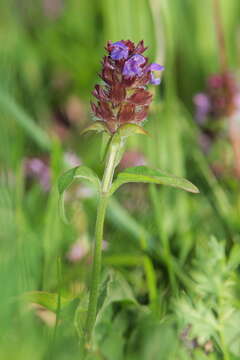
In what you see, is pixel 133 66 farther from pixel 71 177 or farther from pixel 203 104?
pixel 203 104

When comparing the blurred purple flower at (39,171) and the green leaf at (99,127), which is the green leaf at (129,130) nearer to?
the green leaf at (99,127)

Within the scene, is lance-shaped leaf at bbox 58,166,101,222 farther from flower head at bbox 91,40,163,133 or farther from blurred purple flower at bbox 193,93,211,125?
blurred purple flower at bbox 193,93,211,125

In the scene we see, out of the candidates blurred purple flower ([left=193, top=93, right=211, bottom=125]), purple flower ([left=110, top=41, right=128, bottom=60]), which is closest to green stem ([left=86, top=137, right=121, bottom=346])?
purple flower ([left=110, top=41, right=128, bottom=60])

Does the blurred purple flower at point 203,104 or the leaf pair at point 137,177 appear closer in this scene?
the leaf pair at point 137,177

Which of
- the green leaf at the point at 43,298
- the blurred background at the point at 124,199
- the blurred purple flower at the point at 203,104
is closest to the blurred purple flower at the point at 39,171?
the blurred background at the point at 124,199

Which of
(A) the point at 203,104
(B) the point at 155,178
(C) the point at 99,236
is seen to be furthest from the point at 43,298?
(A) the point at 203,104

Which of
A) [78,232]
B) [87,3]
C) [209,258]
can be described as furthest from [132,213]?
[87,3]

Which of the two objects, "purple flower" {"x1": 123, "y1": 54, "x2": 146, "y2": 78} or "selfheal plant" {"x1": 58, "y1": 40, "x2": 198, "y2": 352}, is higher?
"purple flower" {"x1": 123, "y1": 54, "x2": 146, "y2": 78}
